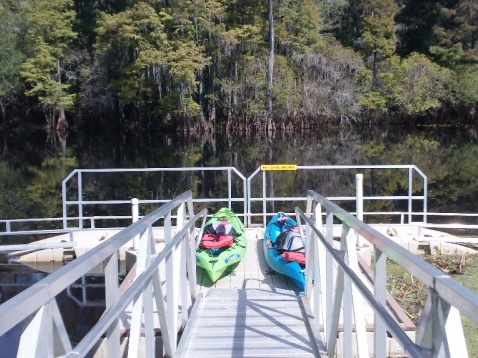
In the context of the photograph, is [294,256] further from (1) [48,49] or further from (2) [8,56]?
(2) [8,56]

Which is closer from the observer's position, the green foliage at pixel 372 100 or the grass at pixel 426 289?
the grass at pixel 426 289

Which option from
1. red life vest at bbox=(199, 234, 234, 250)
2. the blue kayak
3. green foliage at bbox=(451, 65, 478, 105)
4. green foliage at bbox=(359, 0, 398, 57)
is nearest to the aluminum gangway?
the blue kayak

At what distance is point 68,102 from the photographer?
37781mm

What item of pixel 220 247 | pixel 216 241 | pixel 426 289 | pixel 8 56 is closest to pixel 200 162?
pixel 216 241

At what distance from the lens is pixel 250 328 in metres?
3.92

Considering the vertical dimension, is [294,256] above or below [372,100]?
below

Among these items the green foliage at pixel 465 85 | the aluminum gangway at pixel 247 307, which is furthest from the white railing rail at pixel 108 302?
the green foliage at pixel 465 85

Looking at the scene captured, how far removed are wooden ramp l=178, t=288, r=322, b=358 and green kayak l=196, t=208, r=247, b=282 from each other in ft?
4.29

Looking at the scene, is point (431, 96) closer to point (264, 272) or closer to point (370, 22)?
point (370, 22)

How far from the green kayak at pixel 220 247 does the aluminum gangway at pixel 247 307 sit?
364 mm

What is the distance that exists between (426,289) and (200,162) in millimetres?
18502

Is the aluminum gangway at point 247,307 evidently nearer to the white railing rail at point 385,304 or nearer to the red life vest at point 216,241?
the white railing rail at point 385,304

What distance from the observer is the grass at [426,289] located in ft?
17.1

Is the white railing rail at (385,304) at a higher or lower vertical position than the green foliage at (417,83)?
lower
